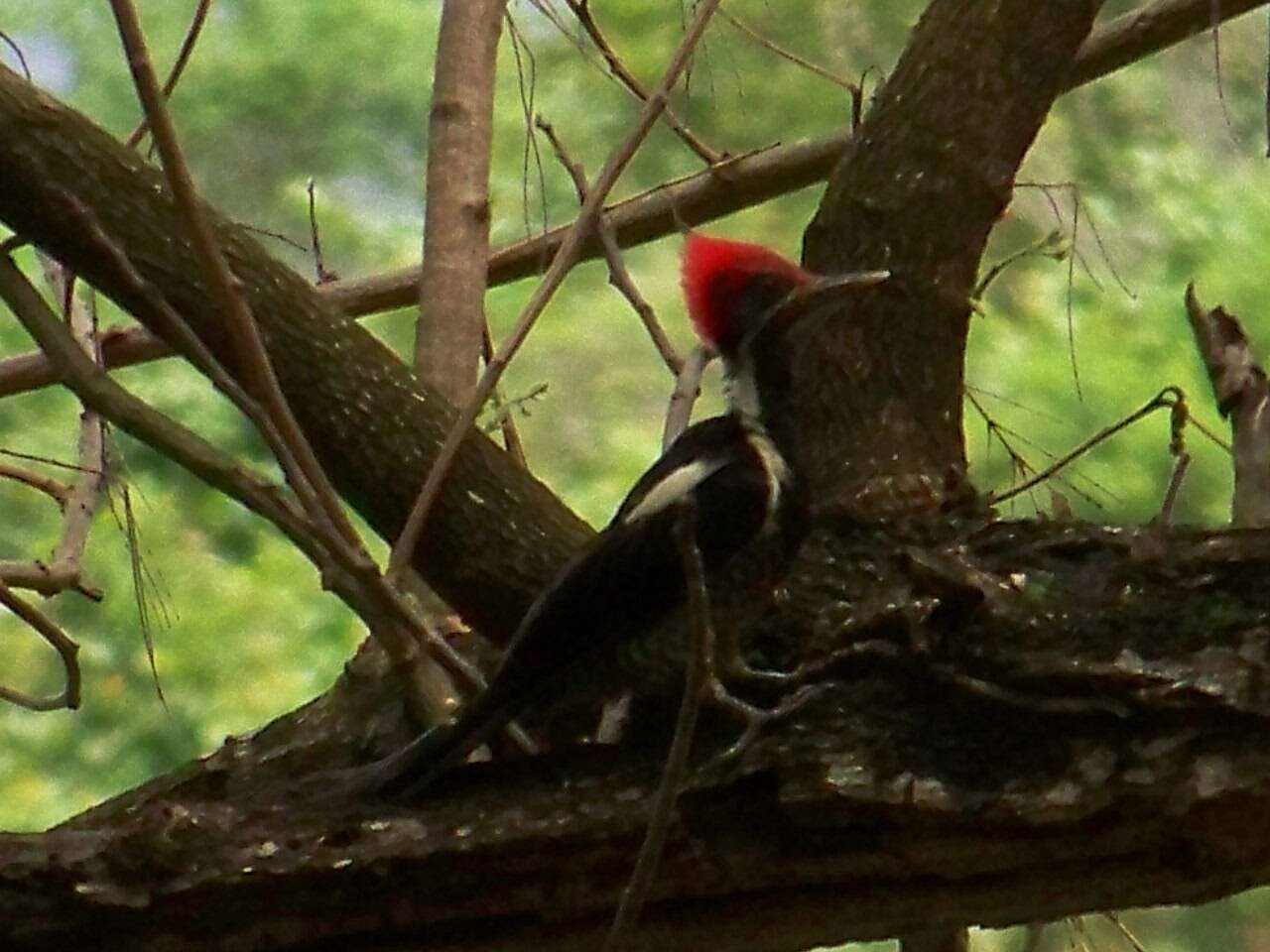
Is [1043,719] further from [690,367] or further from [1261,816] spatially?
[690,367]

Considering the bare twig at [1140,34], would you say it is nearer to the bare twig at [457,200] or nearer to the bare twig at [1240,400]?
the bare twig at [1240,400]

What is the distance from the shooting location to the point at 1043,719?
119 centimetres

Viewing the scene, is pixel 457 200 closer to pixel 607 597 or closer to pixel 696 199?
pixel 696 199

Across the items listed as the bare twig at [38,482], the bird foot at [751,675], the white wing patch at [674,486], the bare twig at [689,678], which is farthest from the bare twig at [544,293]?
the bare twig at [38,482]

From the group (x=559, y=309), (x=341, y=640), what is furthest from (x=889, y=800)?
(x=559, y=309)

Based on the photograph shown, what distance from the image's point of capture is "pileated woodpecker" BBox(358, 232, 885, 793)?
136cm

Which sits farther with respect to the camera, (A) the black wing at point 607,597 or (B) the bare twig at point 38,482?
(B) the bare twig at point 38,482

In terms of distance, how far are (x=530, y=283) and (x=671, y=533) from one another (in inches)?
61.1

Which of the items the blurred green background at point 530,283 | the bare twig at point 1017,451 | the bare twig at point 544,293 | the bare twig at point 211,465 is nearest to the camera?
the bare twig at point 211,465

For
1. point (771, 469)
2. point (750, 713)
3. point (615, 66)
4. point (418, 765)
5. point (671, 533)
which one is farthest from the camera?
point (615, 66)

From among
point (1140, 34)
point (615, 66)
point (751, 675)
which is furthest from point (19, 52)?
point (1140, 34)

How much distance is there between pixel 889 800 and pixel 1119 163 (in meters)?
1.76

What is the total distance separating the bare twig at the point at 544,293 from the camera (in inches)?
52.6

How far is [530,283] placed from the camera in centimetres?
292
